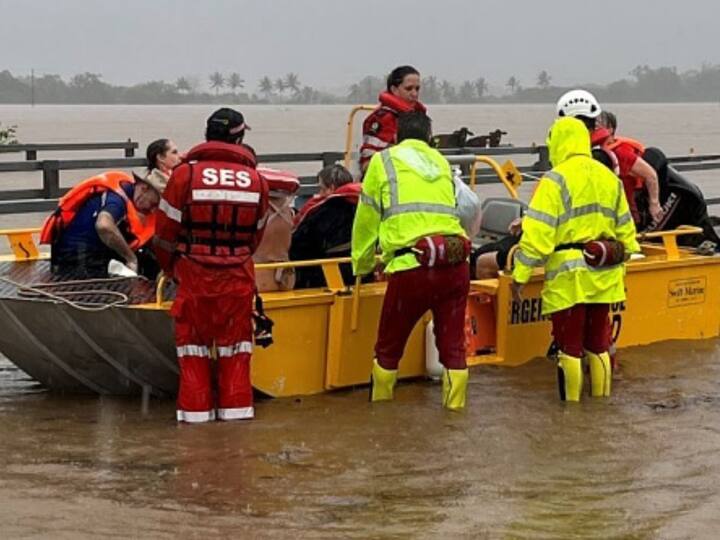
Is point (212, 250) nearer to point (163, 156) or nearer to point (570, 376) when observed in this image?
point (163, 156)

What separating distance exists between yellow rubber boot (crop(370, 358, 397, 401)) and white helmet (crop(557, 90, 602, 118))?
2.02 m

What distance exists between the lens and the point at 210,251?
7.20m

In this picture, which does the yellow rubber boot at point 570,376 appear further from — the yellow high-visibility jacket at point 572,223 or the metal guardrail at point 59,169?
the metal guardrail at point 59,169

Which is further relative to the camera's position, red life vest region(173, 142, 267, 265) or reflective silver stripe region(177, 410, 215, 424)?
reflective silver stripe region(177, 410, 215, 424)

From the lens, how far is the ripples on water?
5.96 meters

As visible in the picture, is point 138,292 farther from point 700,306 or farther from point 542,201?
point 700,306

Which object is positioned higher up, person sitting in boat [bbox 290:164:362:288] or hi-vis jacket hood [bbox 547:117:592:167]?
hi-vis jacket hood [bbox 547:117:592:167]

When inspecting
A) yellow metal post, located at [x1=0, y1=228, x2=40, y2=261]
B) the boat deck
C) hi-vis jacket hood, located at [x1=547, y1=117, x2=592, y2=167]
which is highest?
hi-vis jacket hood, located at [x1=547, y1=117, x2=592, y2=167]

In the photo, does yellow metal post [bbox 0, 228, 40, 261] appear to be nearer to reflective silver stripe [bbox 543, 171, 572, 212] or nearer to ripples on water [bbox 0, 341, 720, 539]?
ripples on water [bbox 0, 341, 720, 539]

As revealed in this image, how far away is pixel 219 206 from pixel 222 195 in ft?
0.19

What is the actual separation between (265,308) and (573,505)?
93.3 inches

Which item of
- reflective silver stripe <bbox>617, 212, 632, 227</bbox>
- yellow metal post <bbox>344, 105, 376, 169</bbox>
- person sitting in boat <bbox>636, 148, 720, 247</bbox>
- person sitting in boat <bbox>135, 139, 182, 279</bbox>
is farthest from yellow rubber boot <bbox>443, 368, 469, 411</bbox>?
person sitting in boat <bbox>636, 148, 720, 247</bbox>

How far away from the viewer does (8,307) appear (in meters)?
7.85

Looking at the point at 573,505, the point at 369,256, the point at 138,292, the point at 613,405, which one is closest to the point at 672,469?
the point at 573,505
